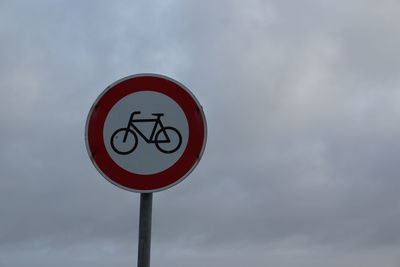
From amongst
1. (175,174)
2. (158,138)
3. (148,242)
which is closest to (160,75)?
(158,138)

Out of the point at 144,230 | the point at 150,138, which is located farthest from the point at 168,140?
the point at 144,230

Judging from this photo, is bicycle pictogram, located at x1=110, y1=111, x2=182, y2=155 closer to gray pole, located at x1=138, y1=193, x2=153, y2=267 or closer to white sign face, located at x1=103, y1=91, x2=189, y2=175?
white sign face, located at x1=103, y1=91, x2=189, y2=175

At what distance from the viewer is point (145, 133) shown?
3.62m

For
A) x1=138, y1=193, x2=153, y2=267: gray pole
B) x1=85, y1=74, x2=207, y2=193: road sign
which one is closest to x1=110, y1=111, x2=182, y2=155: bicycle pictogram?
x1=85, y1=74, x2=207, y2=193: road sign

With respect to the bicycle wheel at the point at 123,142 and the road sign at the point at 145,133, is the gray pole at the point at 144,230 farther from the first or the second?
the bicycle wheel at the point at 123,142

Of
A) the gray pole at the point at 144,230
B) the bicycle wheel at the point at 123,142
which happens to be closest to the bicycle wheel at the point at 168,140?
the bicycle wheel at the point at 123,142

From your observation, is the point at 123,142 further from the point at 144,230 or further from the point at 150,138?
the point at 144,230

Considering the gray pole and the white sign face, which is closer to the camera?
the gray pole

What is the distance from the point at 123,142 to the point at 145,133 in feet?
0.50

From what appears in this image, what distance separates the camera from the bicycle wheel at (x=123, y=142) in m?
3.61

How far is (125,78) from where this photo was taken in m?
3.83

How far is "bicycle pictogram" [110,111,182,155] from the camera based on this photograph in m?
3.59

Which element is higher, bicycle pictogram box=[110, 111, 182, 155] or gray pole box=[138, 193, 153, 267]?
bicycle pictogram box=[110, 111, 182, 155]

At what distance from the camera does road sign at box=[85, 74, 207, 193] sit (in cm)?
354
